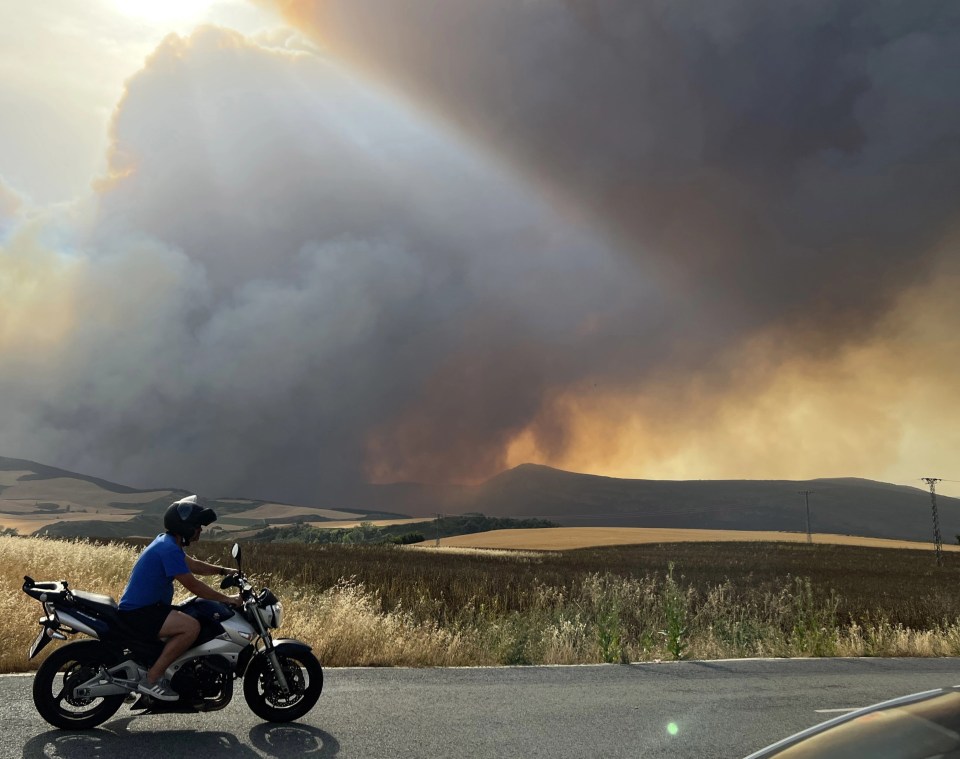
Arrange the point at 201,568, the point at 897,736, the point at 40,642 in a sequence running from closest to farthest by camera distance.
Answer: the point at 897,736
the point at 40,642
the point at 201,568

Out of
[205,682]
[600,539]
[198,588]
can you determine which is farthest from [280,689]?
[600,539]

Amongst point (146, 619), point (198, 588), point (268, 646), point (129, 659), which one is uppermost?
point (198, 588)

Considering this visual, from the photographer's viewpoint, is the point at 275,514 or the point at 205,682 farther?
the point at 275,514

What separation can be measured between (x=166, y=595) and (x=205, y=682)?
825 millimetres

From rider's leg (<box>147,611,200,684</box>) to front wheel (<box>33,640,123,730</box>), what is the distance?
16.9 inches

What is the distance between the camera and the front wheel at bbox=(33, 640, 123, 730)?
6.79m

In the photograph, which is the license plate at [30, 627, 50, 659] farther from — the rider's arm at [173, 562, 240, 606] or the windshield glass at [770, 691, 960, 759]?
the windshield glass at [770, 691, 960, 759]

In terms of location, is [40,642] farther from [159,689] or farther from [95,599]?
[159,689]

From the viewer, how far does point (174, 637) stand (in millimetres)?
6930

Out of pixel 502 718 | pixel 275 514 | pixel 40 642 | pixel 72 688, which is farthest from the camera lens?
pixel 275 514

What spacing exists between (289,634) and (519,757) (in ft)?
18.6

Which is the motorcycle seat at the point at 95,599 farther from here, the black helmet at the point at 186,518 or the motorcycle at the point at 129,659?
the black helmet at the point at 186,518

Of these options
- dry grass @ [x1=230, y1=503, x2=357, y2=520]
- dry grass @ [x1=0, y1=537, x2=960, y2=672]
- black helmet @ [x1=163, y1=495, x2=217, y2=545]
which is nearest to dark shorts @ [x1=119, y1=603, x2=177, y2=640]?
black helmet @ [x1=163, y1=495, x2=217, y2=545]

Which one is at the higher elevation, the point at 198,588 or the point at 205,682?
the point at 198,588
